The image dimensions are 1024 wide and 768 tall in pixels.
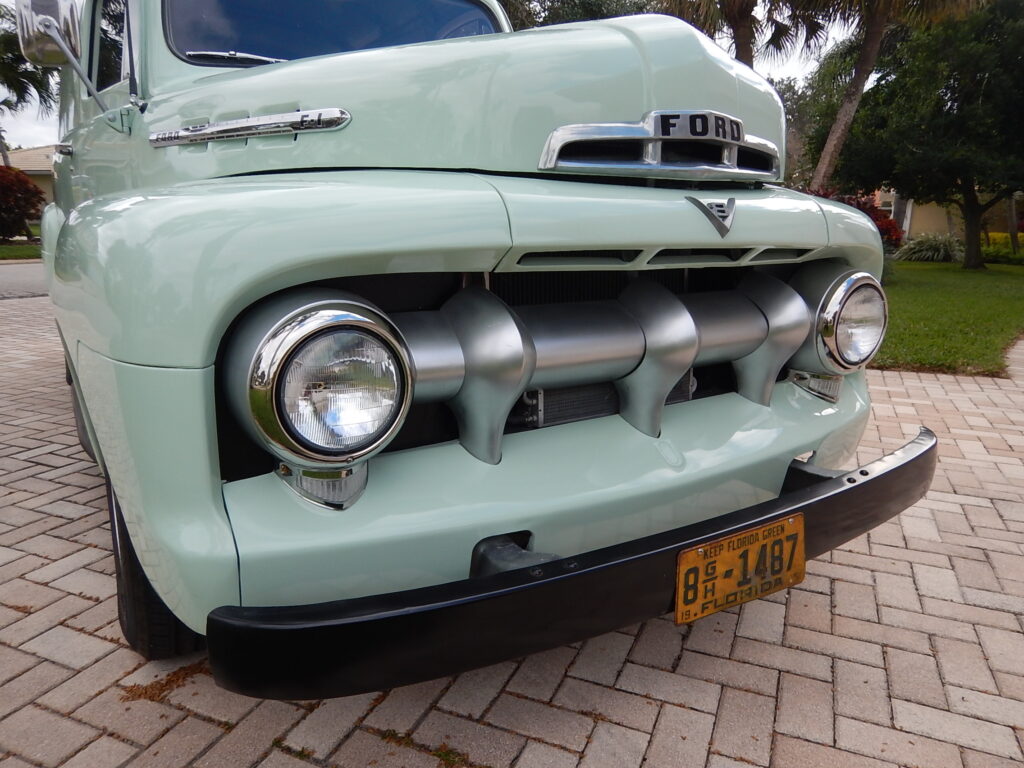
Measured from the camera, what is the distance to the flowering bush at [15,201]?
1914 cm

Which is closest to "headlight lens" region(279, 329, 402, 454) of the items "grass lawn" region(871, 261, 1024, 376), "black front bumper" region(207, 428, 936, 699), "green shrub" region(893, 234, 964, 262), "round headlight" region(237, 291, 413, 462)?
"round headlight" region(237, 291, 413, 462)

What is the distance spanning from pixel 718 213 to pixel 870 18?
10864 millimetres

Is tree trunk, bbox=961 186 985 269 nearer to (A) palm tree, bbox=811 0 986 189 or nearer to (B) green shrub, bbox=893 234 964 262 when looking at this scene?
(B) green shrub, bbox=893 234 964 262

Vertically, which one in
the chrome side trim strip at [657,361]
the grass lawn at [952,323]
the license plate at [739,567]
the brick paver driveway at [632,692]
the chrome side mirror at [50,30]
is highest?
the chrome side mirror at [50,30]

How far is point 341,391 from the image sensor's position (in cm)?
124

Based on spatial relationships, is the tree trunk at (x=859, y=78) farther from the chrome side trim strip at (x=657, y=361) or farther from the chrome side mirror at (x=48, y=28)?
the chrome side mirror at (x=48, y=28)

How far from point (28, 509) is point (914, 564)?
3.26m

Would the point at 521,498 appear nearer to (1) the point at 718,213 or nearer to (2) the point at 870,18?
(1) the point at 718,213

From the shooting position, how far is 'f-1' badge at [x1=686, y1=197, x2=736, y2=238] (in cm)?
161

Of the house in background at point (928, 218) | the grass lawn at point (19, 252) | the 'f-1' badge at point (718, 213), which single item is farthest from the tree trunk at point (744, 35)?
the house in background at point (928, 218)

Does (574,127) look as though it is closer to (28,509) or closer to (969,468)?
(28,509)

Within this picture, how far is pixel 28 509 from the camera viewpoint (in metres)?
2.85

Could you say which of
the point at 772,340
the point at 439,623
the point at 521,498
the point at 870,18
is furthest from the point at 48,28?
the point at 870,18

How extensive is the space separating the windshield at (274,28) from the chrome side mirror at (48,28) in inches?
10.4
